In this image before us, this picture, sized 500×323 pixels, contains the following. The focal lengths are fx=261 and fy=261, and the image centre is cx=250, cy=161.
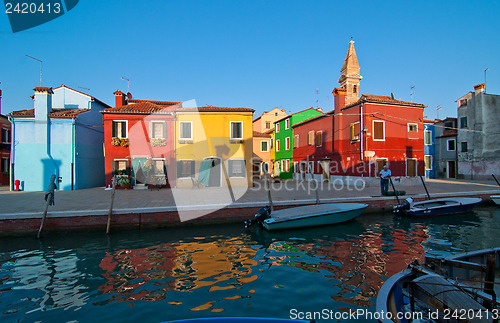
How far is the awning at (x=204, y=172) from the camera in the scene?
1973 cm

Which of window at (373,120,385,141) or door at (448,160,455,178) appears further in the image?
door at (448,160,455,178)

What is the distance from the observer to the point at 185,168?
66.5 feet

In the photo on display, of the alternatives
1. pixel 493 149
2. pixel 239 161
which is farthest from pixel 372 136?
pixel 493 149

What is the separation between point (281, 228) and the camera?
1010 cm

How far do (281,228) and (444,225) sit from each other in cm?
696

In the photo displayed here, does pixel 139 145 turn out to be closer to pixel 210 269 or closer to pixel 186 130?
pixel 186 130

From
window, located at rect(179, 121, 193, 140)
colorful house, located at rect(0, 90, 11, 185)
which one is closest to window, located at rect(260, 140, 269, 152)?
window, located at rect(179, 121, 193, 140)

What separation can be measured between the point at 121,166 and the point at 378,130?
66.3ft

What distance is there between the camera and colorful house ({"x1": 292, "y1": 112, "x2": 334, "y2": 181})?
24.8 metres

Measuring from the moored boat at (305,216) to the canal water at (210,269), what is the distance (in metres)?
0.31

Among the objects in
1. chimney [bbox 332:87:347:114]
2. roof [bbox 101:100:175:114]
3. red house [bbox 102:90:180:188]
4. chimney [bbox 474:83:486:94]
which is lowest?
red house [bbox 102:90:180:188]

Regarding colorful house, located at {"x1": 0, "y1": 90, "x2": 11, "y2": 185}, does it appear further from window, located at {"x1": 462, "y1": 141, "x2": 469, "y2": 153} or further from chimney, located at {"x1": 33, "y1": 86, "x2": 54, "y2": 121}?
window, located at {"x1": 462, "y1": 141, "x2": 469, "y2": 153}

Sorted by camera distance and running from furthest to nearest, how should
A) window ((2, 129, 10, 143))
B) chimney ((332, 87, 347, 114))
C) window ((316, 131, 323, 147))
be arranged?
1. window ((316, 131, 323, 147))
2. window ((2, 129, 10, 143))
3. chimney ((332, 87, 347, 114))

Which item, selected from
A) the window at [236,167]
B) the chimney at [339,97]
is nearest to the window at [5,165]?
the window at [236,167]
